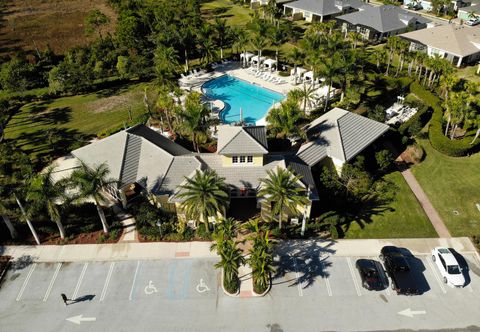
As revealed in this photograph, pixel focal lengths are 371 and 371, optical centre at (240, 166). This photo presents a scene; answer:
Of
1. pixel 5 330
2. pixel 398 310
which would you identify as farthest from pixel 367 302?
pixel 5 330

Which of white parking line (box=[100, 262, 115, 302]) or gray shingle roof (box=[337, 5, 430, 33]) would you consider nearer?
white parking line (box=[100, 262, 115, 302])

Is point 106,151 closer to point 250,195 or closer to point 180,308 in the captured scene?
point 250,195

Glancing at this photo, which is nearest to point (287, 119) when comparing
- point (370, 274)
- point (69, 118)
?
point (370, 274)

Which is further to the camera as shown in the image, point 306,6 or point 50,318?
point 306,6

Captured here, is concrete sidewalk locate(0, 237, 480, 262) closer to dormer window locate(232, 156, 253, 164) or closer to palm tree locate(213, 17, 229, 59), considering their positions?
dormer window locate(232, 156, 253, 164)

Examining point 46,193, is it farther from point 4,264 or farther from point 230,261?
point 230,261

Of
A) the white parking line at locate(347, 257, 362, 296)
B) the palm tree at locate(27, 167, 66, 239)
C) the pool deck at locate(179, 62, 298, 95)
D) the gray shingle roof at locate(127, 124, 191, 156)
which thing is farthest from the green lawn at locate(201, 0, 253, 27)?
the white parking line at locate(347, 257, 362, 296)
